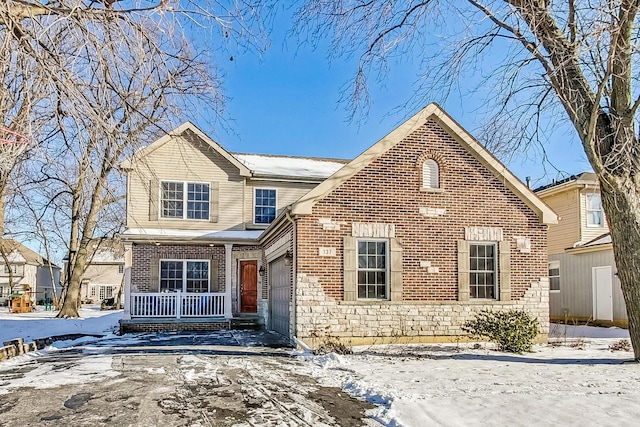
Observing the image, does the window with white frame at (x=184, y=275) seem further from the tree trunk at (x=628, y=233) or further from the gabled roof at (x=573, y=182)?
the gabled roof at (x=573, y=182)

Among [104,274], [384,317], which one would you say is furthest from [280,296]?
[104,274]

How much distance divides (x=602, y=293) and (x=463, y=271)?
8839 millimetres

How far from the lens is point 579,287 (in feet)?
66.2

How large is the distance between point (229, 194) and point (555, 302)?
13.8m

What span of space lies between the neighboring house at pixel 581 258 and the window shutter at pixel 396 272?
28.7 ft

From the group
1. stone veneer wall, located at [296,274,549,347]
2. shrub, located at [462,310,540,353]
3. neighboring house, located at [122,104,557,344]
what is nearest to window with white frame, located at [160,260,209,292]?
neighboring house, located at [122,104,557,344]

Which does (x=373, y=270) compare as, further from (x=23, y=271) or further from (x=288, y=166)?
(x=23, y=271)

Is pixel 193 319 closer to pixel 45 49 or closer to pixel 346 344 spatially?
pixel 346 344

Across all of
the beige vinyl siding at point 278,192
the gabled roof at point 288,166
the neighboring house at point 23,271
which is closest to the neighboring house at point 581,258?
the gabled roof at point 288,166

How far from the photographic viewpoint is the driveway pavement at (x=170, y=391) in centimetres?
622

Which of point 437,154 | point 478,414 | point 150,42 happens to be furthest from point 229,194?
point 478,414

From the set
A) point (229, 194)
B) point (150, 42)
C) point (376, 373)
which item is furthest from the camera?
point (229, 194)

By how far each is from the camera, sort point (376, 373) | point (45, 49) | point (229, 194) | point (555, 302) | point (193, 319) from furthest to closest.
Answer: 1. point (555, 302)
2. point (229, 194)
3. point (193, 319)
4. point (376, 373)
5. point (45, 49)

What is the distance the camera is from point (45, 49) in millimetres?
5820
